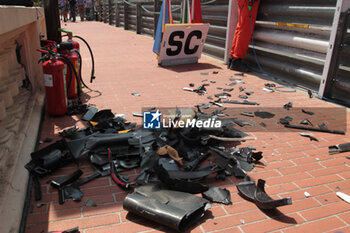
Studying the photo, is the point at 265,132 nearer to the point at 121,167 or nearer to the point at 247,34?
the point at 121,167

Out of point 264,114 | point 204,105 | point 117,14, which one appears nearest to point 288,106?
point 264,114

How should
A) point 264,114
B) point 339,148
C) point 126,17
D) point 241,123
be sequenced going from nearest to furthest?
point 339,148 → point 241,123 → point 264,114 → point 126,17

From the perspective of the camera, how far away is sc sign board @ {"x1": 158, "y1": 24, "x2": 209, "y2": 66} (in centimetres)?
813

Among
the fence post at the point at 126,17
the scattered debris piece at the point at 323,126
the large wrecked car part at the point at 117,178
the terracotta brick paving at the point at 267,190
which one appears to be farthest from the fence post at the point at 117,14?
the large wrecked car part at the point at 117,178

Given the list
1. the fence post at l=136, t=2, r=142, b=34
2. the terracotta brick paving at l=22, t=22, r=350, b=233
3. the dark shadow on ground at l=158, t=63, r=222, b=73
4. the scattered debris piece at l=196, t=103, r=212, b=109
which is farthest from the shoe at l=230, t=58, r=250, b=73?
the fence post at l=136, t=2, r=142, b=34

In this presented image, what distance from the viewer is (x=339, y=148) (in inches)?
146

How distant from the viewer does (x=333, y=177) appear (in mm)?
3141

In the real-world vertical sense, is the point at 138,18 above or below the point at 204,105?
above

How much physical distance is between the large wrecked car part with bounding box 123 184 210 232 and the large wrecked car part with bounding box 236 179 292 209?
0.42m

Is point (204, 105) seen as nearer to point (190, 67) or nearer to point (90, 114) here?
point (90, 114)

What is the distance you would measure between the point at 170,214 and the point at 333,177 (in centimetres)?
189

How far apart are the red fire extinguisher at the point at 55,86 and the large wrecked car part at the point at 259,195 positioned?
2.99 meters

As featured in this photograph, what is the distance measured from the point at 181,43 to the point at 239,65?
1753 millimetres

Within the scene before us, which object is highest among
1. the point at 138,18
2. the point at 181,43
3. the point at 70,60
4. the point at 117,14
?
the point at 117,14
